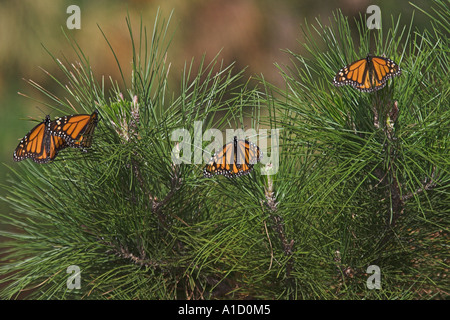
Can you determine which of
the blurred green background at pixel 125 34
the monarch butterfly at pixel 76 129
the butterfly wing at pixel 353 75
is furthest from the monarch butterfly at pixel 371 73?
the blurred green background at pixel 125 34

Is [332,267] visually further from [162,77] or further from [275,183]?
[162,77]

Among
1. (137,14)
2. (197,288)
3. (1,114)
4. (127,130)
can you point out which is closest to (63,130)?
(127,130)

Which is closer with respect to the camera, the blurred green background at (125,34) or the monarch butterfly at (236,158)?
the monarch butterfly at (236,158)

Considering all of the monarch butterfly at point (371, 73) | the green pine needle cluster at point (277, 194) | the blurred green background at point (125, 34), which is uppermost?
the blurred green background at point (125, 34)

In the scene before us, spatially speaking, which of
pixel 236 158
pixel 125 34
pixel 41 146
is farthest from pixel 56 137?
pixel 125 34

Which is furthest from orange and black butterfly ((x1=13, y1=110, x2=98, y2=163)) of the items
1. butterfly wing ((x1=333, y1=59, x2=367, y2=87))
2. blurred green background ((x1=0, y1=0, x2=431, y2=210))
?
blurred green background ((x1=0, y1=0, x2=431, y2=210))

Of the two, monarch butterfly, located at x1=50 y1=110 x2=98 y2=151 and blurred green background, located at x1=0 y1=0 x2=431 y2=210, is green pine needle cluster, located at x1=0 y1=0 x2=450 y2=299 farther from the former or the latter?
Result: blurred green background, located at x1=0 y1=0 x2=431 y2=210

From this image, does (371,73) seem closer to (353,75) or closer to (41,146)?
(353,75)

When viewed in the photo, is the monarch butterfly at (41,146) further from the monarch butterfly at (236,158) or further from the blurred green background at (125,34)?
the blurred green background at (125,34)
